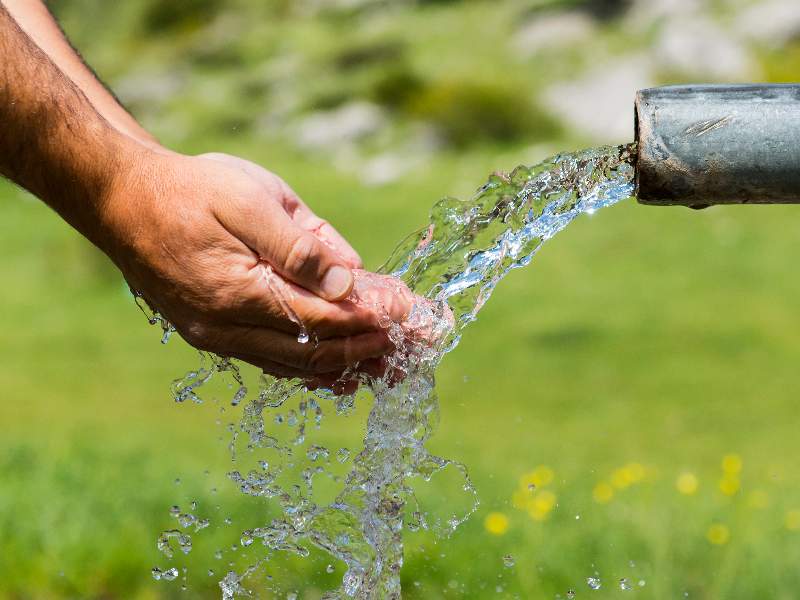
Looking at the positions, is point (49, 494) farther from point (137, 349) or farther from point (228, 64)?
point (228, 64)

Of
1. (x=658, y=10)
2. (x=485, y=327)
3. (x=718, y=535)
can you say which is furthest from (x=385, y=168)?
(x=718, y=535)

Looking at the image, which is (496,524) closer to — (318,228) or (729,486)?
(729,486)

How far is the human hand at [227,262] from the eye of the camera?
6.41ft

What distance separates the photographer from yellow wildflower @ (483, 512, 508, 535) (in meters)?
3.21

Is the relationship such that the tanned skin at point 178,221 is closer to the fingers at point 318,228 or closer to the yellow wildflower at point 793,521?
the fingers at point 318,228

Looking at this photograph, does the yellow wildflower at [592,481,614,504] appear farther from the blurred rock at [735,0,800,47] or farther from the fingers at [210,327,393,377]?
the blurred rock at [735,0,800,47]

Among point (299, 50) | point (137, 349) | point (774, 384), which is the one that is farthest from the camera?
point (299, 50)

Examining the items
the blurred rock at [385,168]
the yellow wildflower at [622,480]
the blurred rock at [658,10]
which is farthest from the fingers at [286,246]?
the blurred rock at [658,10]

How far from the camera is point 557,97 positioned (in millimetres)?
10156

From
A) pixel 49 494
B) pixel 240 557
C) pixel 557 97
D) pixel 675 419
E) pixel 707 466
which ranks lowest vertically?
pixel 240 557

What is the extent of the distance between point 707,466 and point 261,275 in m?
3.43

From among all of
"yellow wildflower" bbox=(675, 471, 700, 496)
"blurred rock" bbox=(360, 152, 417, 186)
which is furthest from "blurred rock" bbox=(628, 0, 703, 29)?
"yellow wildflower" bbox=(675, 471, 700, 496)

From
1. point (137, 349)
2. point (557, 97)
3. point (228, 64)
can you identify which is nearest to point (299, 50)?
point (228, 64)

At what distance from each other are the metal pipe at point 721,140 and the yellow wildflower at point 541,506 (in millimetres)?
1741
